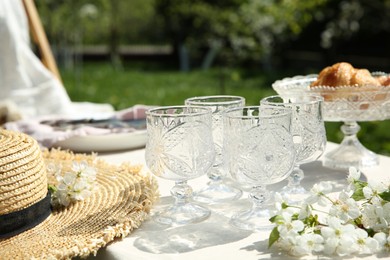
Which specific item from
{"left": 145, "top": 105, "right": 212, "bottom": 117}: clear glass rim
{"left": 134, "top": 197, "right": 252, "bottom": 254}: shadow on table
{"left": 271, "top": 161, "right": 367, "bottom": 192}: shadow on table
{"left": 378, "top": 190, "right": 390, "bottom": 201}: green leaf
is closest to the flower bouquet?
{"left": 378, "top": 190, "right": 390, "bottom": 201}: green leaf

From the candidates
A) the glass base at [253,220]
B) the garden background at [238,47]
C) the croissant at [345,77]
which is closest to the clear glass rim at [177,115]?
the glass base at [253,220]

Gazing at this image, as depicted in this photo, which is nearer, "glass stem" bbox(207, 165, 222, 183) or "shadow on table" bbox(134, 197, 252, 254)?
"shadow on table" bbox(134, 197, 252, 254)

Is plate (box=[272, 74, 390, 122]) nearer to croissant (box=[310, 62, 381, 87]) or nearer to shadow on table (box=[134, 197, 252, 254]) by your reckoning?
croissant (box=[310, 62, 381, 87])

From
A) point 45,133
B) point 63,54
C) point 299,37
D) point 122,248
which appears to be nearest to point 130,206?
point 122,248

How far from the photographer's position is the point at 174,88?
7.61m

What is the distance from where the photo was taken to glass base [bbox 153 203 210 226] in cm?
114

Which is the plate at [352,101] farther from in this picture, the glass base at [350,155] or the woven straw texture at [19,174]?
the woven straw texture at [19,174]

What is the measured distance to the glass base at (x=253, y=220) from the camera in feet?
3.52

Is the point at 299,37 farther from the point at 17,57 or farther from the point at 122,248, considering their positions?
the point at 122,248

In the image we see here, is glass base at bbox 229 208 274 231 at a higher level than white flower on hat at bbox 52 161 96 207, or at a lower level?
lower

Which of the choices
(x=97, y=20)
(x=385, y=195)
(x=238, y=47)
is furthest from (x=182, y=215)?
(x=97, y=20)

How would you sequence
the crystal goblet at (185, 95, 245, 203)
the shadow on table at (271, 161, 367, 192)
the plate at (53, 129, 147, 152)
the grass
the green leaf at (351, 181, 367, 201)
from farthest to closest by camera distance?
the grass → the plate at (53, 129, 147, 152) → the shadow on table at (271, 161, 367, 192) → the crystal goblet at (185, 95, 245, 203) → the green leaf at (351, 181, 367, 201)

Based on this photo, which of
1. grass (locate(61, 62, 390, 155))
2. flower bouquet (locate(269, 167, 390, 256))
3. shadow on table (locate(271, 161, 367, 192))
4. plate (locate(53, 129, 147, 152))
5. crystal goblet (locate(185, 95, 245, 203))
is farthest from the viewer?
grass (locate(61, 62, 390, 155))

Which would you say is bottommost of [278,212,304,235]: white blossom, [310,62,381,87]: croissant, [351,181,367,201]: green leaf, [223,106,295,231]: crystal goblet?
[278,212,304,235]: white blossom
